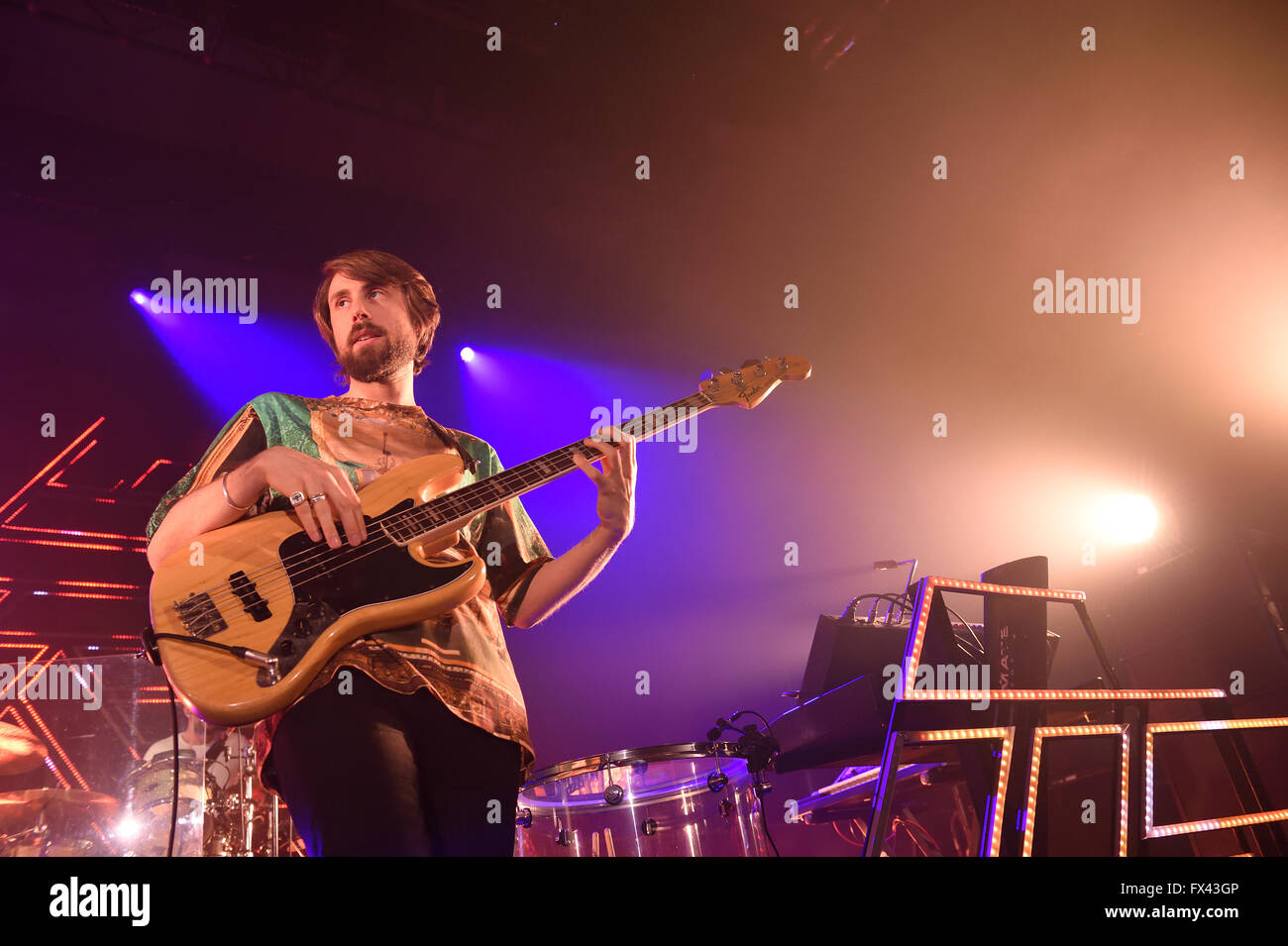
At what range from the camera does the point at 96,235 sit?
4820mm

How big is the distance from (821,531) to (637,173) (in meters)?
→ 2.90

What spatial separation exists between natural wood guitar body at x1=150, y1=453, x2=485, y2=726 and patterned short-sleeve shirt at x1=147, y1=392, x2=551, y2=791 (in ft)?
0.21

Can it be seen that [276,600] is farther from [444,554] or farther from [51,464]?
[51,464]

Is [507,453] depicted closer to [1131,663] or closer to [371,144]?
[371,144]

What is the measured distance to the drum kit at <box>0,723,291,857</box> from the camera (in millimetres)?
3320

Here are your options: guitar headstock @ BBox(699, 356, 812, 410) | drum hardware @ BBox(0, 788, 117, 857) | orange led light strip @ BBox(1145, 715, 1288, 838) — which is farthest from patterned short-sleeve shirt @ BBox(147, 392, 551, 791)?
drum hardware @ BBox(0, 788, 117, 857)

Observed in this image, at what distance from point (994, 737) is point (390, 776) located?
151 cm

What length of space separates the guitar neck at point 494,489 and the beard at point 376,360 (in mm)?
468

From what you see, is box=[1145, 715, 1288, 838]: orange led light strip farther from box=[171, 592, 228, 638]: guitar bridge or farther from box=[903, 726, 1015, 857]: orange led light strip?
box=[171, 592, 228, 638]: guitar bridge

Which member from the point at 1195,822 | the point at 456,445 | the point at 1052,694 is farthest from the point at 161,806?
the point at 1195,822

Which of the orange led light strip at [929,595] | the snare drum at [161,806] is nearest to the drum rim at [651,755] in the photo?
the orange led light strip at [929,595]
